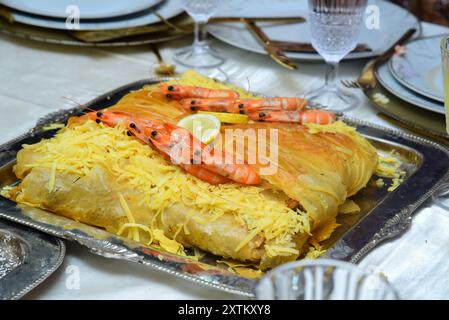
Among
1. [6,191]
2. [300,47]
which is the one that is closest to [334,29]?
[300,47]

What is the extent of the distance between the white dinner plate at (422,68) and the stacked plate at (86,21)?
2.52 feet

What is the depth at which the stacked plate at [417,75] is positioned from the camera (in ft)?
6.35

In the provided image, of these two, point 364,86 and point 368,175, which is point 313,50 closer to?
point 364,86

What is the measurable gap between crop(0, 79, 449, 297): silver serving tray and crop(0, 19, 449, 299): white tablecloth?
0.05 meters

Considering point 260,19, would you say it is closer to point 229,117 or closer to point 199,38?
point 199,38

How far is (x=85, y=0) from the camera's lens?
2.50 meters

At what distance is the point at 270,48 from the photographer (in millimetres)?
2273

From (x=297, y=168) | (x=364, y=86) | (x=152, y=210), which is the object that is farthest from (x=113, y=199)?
(x=364, y=86)

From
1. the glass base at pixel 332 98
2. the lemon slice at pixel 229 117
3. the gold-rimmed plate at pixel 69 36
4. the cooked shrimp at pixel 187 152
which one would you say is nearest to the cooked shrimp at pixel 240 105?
the lemon slice at pixel 229 117

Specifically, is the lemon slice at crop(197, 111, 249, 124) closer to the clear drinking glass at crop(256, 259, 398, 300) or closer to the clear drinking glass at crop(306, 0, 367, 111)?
the clear drinking glass at crop(306, 0, 367, 111)

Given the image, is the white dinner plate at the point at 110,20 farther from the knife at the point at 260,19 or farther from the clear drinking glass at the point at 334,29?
the clear drinking glass at the point at 334,29

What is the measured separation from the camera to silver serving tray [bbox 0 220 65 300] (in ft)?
4.16

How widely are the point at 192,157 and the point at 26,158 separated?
394mm

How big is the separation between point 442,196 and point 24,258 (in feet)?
3.00
